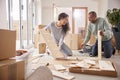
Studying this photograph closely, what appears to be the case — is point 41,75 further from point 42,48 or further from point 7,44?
point 42,48

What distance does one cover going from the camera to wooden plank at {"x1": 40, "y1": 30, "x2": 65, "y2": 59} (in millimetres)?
3682

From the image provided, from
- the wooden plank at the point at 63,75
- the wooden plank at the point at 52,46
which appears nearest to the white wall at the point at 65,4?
the wooden plank at the point at 52,46

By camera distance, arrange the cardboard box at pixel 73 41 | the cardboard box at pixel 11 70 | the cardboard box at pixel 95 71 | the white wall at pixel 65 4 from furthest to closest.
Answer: the white wall at pixel 65 4 < the cardboard box at pixel 73 41 < the cardboard box at pixel 95 71 < the cardboard box at pixel 11 70

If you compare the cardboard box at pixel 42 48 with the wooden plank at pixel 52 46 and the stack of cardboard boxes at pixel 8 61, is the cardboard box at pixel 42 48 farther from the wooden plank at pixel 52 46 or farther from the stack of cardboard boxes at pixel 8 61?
the stack of cardboard boxes at pixel 8 61

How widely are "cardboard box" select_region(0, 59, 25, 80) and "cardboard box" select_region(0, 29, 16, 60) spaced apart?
9 centimetres

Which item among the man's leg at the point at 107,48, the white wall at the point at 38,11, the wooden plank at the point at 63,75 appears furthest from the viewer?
the white wall at the point at 38,11

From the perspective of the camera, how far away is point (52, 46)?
377 cm

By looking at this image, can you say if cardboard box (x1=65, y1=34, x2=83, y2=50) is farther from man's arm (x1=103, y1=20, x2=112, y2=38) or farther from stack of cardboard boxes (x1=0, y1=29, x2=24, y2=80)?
stack of cardboard boxes (x1=0, y1=29, x2=24, y2=80)

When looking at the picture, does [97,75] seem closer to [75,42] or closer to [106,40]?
[106,40]

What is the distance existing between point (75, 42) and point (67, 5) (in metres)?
2.99

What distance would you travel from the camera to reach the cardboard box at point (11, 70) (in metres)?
1.46

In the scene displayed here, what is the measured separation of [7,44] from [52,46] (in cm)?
212

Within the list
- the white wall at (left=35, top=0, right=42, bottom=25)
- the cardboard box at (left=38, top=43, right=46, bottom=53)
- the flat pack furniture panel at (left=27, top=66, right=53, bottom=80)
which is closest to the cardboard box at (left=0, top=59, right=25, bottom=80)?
the flat pack furniture panel at (left=27, top=66, right=53, bottom=80)

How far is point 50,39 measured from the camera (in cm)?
383
